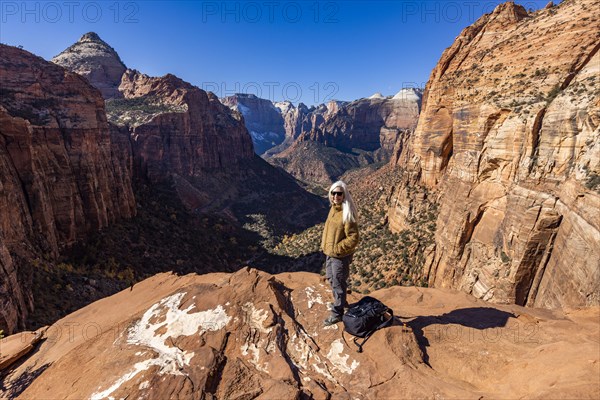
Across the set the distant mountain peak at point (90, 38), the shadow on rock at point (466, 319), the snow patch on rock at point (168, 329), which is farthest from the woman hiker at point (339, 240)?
the distant mountain peak at point (90, 38)

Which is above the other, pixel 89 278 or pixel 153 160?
pixel 153 160

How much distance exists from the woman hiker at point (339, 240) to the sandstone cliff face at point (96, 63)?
415ft

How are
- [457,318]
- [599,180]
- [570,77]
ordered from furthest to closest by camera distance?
[570,77], [599,180], [457,318]

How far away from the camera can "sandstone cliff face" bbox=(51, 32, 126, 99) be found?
109 meters

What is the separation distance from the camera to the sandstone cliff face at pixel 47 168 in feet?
86.9

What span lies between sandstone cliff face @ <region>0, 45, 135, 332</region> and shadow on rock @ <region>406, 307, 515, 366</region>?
79.0ft

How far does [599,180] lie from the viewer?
15.0m

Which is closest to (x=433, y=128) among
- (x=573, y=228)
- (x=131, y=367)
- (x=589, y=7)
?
(x=589, y=7)

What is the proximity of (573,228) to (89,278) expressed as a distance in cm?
4002

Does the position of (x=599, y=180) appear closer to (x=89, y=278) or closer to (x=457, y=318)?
(x=457, y=318)

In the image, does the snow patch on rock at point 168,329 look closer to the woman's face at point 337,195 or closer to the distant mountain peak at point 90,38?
the woman's face at point 337,195

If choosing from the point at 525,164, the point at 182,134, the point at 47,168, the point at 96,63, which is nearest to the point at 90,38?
the point at 96,63

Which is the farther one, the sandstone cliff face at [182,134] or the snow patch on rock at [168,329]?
the sandstone cliff face at [182,134]

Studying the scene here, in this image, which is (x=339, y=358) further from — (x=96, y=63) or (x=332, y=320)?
(x=96, y=63)
